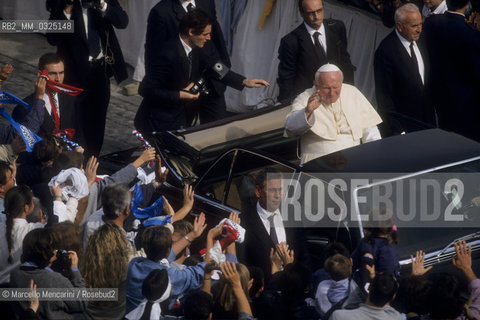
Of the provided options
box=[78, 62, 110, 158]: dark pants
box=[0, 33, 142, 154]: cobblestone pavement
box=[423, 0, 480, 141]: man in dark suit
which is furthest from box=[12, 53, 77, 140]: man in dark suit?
box=[423, 0, 480, 141]: man in dark suit

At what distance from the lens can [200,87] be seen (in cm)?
971

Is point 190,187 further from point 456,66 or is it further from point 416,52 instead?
point 456,66

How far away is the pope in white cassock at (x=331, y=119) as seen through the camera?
8.16m

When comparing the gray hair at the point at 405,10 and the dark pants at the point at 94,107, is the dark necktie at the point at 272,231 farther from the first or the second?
the dark pants at the point at 94,107

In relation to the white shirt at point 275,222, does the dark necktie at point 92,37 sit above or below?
above

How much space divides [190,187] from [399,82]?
2786mm

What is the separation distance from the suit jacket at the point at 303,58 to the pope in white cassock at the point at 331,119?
47.2 inches

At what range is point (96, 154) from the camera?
10.7 meters

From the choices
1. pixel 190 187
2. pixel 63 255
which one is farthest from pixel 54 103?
pixel 63 255

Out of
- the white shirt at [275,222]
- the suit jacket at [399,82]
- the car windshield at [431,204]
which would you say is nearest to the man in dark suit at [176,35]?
the suit jacket at [399,82]

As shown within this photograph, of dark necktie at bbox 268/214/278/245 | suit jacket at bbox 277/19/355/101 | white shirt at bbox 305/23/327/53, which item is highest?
white shirt at bbox 305/23/327/53

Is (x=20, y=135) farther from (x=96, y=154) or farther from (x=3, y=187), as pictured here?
(x=96, y=154)

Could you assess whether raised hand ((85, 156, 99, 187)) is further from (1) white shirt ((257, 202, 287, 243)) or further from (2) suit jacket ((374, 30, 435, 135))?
(2) suit jacket ((374, 30, 435, 135))

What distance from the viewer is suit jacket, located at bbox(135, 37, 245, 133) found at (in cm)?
948
